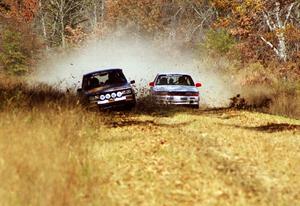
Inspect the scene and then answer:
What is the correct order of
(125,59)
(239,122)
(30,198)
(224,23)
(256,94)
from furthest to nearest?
(125,59) → (224,23) → (256,94) → (239,122) → (30,198)

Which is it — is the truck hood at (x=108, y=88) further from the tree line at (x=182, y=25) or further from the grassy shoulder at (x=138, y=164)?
the tree line at (x=182, y=25)

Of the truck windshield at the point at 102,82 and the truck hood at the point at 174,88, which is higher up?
the truck windshield at the point at 102,82

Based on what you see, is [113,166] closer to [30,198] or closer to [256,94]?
[30,198]

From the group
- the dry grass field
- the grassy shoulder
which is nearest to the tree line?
the dry grass field

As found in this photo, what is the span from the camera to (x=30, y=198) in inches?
243

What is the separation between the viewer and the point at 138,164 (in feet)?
29.4

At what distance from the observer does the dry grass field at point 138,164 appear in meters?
6.74

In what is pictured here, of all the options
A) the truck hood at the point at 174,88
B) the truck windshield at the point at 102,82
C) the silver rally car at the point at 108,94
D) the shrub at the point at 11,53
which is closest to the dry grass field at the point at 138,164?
the silver rally car at the point at 108,94

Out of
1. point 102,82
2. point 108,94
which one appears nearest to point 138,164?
point 108,94

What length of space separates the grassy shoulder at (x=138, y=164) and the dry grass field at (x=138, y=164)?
0.5 inches

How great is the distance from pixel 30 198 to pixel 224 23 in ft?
72.3

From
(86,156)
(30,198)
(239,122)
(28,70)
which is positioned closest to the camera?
(30,198)

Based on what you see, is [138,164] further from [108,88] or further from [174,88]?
[174,88]

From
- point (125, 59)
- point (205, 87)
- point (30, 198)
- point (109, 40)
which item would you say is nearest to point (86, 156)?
point (30, 198)
